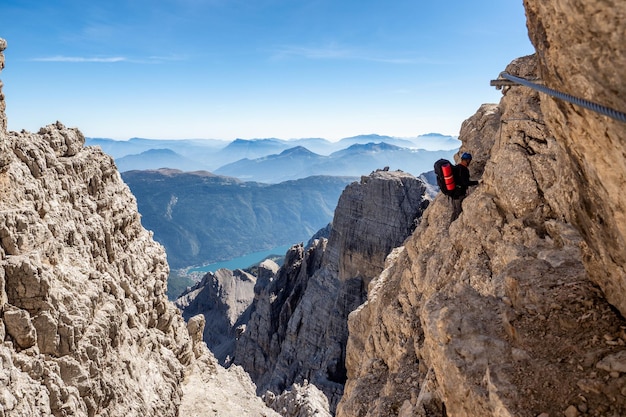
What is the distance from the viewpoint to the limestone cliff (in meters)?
4.91

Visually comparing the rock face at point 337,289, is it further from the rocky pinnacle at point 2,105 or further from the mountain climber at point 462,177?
the rocky pinnacle at point 2,105

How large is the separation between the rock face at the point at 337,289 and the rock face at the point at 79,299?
76.2ft

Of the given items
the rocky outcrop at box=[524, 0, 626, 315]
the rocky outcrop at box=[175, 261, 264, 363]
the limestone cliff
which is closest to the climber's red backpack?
the limestone cliff

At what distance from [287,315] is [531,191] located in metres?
56.8

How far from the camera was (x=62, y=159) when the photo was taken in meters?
23.3

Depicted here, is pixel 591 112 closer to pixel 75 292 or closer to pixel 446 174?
pixel 446 174

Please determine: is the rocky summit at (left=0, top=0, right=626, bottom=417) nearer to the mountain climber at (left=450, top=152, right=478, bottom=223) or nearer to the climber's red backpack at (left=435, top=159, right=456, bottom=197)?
the mountain climber at (left=450, top=152, right=478, bottom=223)

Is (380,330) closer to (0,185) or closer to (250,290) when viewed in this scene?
(0,185)

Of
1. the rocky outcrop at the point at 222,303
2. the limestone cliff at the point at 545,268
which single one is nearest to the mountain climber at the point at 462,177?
the limestone cliff at the point at 545,268

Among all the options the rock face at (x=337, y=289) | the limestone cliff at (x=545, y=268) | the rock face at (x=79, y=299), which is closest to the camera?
the limestone cliff at (x=545, y=268)

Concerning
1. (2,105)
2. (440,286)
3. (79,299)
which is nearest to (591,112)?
(440,286)

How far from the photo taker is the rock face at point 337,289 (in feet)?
177

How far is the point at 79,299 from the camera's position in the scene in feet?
61.5

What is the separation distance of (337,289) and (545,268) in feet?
167
